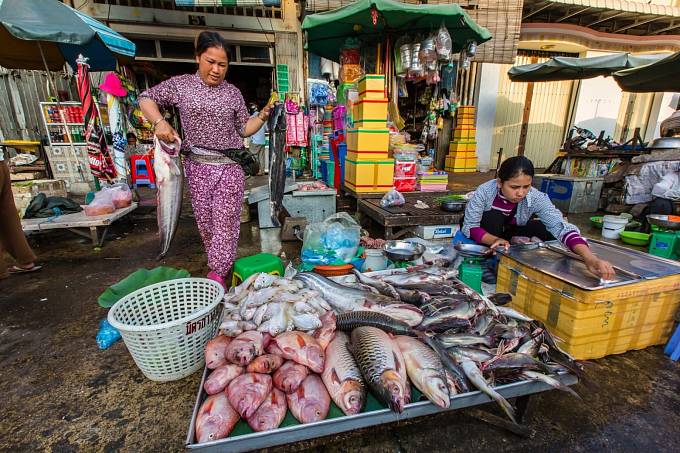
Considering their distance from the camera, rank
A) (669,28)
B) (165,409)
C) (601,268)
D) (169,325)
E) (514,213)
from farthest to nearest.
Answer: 1. (669,28)
2. (514,213)
3. (601,268)
4. (165,409)
5. (169,325)

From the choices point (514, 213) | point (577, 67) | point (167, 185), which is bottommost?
point (514, 213)

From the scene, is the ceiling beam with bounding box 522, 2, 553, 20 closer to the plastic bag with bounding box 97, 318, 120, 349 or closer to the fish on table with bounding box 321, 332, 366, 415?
the fish on table with bounding box 321, 332, 366, 415

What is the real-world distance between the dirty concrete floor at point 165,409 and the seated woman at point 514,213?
3.39 ft

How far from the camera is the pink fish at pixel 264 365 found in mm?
1621

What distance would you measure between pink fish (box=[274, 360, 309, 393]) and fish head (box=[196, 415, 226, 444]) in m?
0.30

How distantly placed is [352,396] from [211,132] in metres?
2.44

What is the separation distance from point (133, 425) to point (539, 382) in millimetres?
2365

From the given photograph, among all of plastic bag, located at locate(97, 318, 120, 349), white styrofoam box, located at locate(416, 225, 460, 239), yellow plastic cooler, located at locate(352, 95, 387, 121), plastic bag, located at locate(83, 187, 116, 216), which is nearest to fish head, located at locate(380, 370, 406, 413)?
plastic bag, located at locate(97, 318, 120, 349)

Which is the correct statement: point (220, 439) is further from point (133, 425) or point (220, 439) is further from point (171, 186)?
point (171, 186)

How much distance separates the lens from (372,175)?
18.2 feet

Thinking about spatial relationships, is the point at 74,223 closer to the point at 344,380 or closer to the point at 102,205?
the point at 102,205

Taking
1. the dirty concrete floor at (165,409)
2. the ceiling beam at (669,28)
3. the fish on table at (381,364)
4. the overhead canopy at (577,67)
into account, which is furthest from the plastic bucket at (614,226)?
the ceiling beam at (669,28)

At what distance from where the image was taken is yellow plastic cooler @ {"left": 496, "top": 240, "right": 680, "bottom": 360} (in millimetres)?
2082

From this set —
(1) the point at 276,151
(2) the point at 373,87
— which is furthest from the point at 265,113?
(2) the point at 373,87
